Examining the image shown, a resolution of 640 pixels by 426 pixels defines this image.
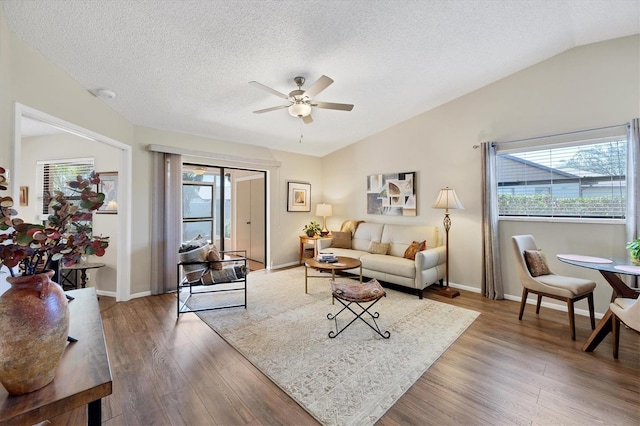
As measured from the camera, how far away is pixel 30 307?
0.86 metres

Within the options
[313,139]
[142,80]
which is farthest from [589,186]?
[142,80]

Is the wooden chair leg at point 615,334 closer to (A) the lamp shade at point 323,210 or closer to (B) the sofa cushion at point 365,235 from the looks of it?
(B) the sofa cushion at point 365,235

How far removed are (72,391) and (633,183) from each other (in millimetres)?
Answer: 4680

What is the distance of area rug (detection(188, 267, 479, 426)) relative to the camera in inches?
73.1

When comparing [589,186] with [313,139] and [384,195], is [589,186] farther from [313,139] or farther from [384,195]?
[313,139]

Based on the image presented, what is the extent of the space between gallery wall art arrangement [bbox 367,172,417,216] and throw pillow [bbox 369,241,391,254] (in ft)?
2.41

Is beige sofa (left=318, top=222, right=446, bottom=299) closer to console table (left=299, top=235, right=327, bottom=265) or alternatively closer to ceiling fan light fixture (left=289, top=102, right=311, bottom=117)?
console table (left=299, top=235, right=327, bottom=265)

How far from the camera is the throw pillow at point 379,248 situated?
4613 millimetres

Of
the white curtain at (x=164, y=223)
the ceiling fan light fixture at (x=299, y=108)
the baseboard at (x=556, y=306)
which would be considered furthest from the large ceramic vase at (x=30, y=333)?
the baseboard at (x=556, y=306)

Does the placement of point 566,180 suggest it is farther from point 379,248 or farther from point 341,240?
point 341,240

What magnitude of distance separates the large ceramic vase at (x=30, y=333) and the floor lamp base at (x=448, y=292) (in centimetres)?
411

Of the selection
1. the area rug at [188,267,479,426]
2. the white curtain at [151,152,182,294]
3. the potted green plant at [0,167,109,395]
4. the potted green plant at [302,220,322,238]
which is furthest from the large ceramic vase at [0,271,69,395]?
the potted green plant at [302,220,322,238]

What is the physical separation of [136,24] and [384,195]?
13.9 ft

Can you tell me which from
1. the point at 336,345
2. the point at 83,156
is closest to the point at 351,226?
the point at 336,345
